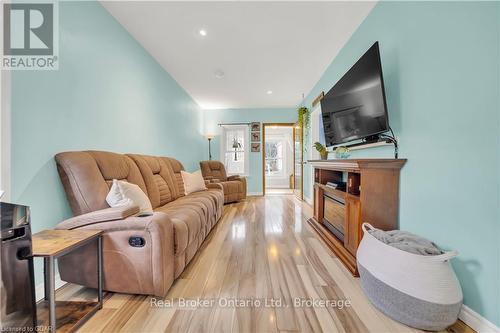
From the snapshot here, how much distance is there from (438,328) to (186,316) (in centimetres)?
146

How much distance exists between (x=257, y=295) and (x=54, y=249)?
48.6 inches

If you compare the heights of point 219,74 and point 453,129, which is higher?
point 219,74

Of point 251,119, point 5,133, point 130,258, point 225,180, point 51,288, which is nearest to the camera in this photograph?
point 51,288

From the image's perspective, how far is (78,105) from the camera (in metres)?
1.67

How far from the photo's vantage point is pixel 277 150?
7668 millimetres

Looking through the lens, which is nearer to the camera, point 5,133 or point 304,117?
point 5,133

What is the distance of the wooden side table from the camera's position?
941mm

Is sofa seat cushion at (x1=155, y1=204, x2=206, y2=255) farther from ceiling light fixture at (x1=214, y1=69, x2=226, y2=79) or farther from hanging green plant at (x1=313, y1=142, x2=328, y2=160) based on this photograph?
ceiling light fixture at (x1=214, y1=69, x2=226, y2=79)

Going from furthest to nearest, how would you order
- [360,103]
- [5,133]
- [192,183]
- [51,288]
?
[192,183] → [360,103] → [5,133] → [51,288]

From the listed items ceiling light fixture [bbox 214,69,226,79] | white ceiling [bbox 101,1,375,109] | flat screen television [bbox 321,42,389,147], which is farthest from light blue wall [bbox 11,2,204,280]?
flat screen television [bbox 321,42,389,147]

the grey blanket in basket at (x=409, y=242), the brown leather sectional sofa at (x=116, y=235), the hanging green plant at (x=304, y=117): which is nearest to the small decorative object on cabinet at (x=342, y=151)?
the grey blanket in basket at (x=409, y=242)

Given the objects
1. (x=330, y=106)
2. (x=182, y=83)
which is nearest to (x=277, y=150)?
(x=182, y=83)

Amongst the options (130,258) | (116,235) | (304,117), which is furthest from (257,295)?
(304,117)

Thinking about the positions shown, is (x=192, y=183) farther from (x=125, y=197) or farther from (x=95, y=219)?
(x=95, y=219)
